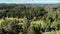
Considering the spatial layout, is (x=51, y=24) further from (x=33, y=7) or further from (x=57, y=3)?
(x=33, y=7)

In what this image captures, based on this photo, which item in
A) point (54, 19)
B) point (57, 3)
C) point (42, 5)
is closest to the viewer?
point (54, 19)

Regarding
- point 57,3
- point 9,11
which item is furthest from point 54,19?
point 9,11

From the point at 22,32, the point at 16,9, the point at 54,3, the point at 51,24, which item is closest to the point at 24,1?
the point at 16,9

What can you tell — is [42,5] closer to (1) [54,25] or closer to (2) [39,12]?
(2) [39,12]

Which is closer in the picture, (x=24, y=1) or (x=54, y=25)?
(x=54, y=25)

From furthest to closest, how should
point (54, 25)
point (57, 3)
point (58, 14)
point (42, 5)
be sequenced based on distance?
point (42, 5) → point (57, 3) → point (58, 14) → point (54, 25)

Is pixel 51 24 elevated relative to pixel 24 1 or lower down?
lower down
